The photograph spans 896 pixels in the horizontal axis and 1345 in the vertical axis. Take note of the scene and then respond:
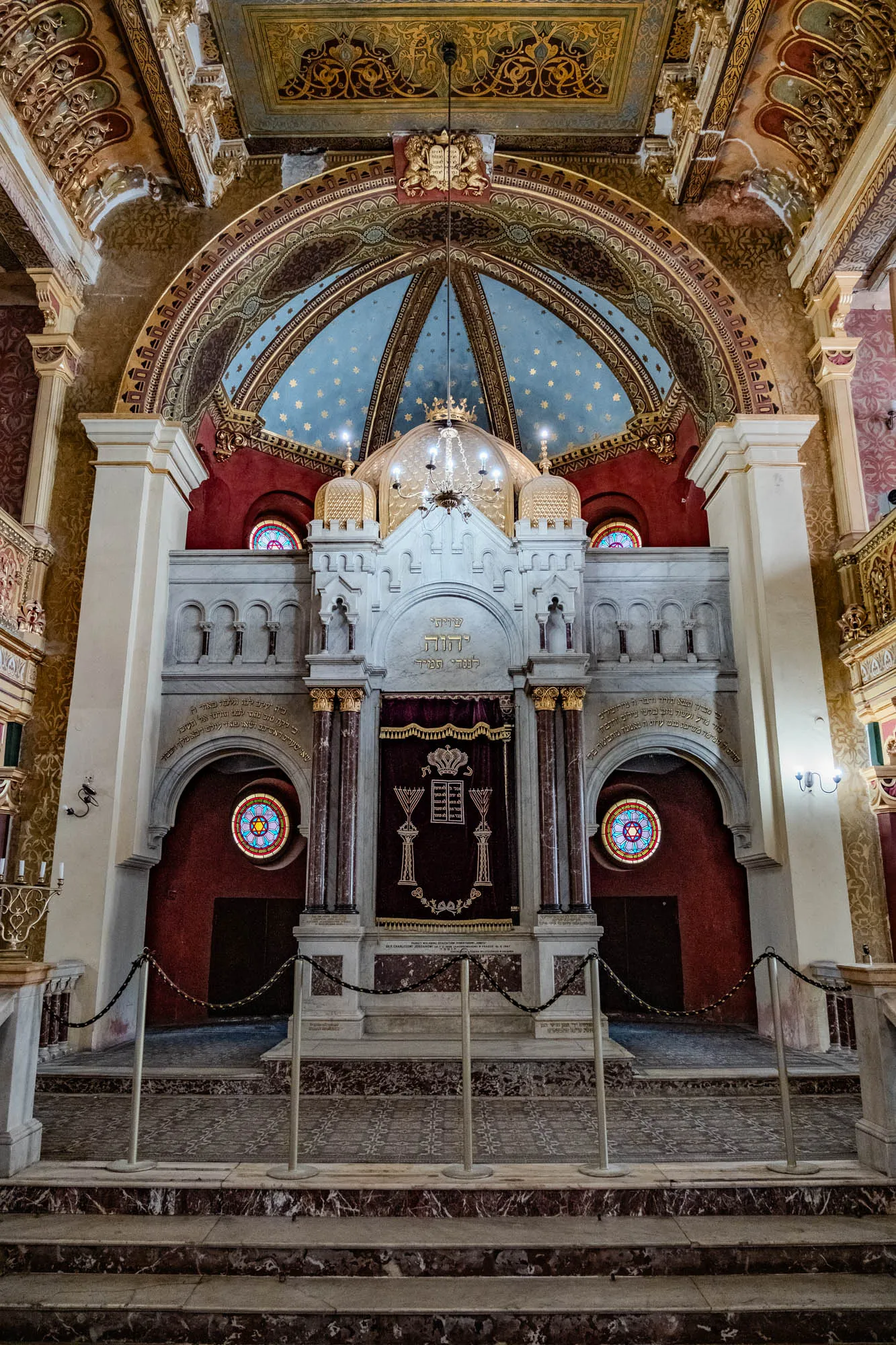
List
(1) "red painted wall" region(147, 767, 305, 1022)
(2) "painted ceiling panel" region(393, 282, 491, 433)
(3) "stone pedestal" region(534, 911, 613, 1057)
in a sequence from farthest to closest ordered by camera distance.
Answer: (2) "painted ceiling panel" region(393, 282, 491, 433), (1) "red painted wall" region(147, 767, 305, 1022), (3) "stone pedestal" region(534, 911, 613, 1057)

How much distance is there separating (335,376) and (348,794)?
7.67m

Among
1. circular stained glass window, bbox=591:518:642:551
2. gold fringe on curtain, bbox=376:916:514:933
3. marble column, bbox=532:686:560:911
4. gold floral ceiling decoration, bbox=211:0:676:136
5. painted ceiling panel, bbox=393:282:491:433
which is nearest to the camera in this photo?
marble column, bbox=532:686:560:911

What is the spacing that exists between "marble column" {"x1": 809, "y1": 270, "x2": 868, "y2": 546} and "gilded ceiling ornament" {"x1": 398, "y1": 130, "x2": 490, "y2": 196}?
4458mm

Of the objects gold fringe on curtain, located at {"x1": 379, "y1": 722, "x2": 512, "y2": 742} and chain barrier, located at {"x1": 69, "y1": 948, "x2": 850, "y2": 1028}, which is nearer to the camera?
chain barrier, located at {"x1": 69, "y1": 948, "x2": 850, "y2": 1028}

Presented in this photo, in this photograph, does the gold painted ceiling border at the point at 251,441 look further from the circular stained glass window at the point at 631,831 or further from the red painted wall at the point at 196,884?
the circular stained glass window at the point at 631,831

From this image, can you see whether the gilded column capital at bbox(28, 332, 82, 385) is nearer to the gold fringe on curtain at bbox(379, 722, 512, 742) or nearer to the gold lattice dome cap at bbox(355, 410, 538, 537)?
the gold lattice dome cap at bbox(355, 410, 538, 537)

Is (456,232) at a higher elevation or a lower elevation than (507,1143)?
higher

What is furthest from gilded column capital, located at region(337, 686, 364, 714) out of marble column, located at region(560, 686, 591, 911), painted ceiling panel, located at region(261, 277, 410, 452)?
painted ceiling panel, located at region(261, 277, 410, 452)

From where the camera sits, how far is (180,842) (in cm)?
1221

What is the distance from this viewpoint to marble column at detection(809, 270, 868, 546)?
10594mm

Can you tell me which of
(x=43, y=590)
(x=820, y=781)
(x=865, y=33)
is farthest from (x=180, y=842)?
(x=865, y=33)

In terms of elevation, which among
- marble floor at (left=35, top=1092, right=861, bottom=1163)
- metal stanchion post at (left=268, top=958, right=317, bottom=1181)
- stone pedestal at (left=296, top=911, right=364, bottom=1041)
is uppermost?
stone pedestal at (left=296, top=911, right=364, bottom=1041)

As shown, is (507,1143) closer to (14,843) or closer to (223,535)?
(14,843)

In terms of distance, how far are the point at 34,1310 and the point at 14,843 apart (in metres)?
6.25
